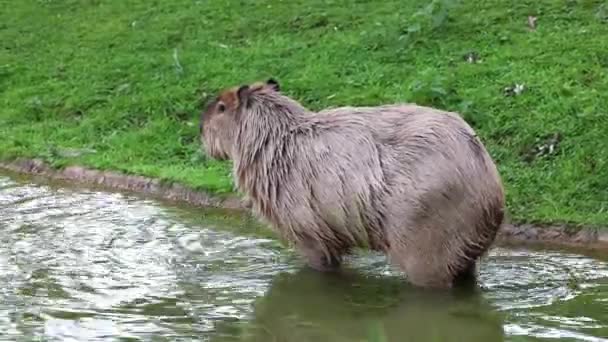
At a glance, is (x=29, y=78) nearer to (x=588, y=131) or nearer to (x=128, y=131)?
(x=128, y=131)

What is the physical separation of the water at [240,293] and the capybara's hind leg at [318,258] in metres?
0.06

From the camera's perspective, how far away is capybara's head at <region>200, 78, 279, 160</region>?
6.91 meters

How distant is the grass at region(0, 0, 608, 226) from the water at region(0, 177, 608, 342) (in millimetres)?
1215

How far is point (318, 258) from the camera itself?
648cm

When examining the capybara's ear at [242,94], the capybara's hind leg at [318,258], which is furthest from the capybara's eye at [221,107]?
the capybara's hind leg at [318,258]

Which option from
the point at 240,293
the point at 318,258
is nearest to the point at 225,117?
the point at 318,258

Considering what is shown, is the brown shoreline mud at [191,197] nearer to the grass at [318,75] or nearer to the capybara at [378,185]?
the grass at [318,75]

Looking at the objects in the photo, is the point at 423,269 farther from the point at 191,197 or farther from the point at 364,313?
the point at 191,197

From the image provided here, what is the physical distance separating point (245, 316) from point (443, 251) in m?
1.06

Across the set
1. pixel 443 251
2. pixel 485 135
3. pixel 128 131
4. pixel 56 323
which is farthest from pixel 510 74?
pixel 56 323

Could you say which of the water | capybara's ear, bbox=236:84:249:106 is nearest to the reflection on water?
the water

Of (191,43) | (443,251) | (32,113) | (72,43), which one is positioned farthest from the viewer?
(72,43)

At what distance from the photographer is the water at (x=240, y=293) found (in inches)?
213

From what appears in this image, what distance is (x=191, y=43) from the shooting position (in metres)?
12.7
